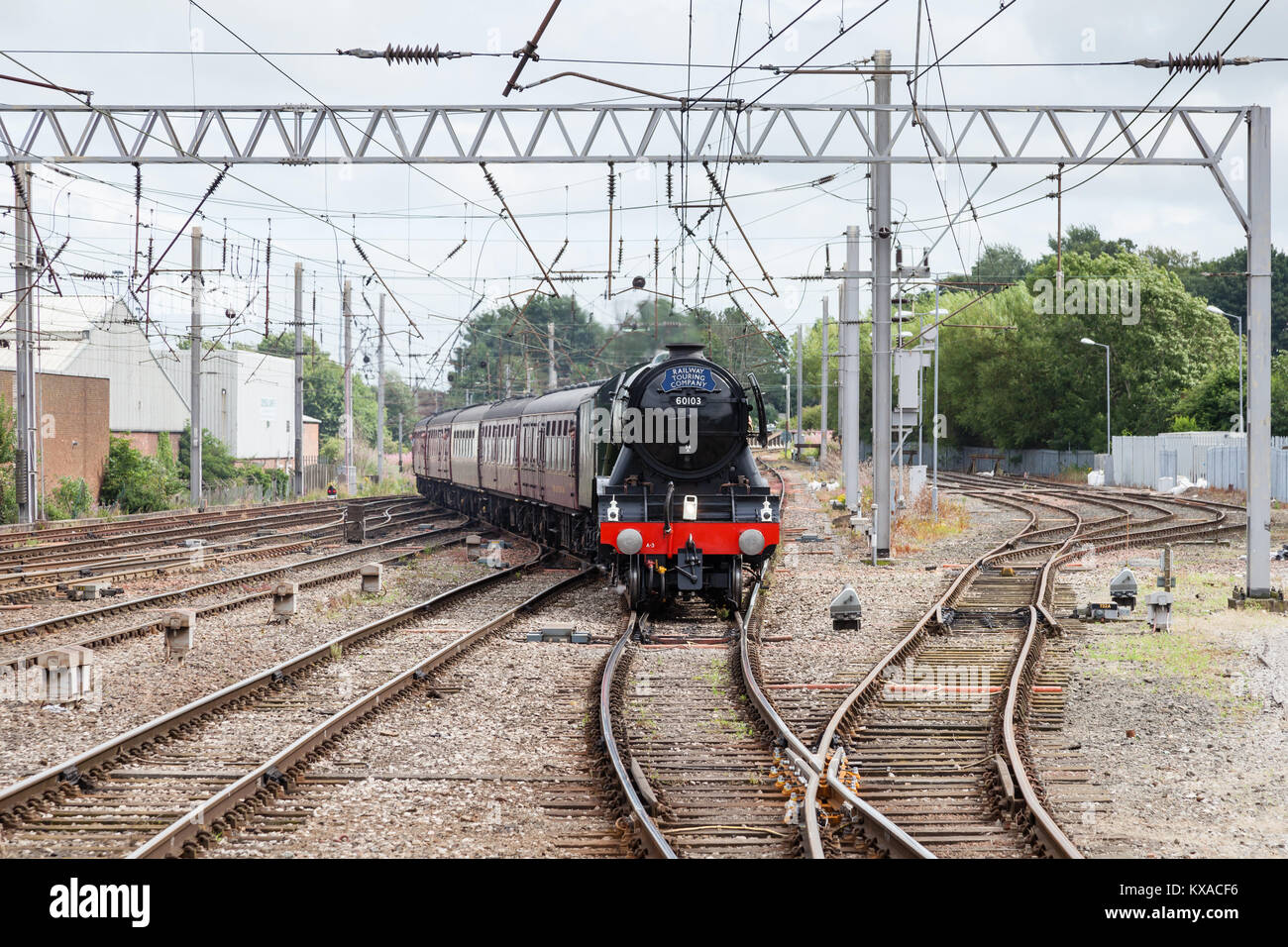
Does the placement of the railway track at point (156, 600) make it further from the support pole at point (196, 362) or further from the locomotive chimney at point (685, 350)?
the support pole at point (196, 362)

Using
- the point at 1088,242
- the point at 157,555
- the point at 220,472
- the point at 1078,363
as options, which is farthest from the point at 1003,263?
the point at 157,555

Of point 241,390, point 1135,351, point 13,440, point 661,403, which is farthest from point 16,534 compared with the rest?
point 1135,351

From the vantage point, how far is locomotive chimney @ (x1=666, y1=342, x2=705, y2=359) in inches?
690

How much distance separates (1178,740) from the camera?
9.58 metres

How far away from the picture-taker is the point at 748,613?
16125mm

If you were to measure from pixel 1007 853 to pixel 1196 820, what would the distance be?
4.93 feet

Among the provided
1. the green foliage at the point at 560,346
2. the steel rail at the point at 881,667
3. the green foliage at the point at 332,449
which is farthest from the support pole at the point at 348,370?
the steel rail at the point at 881,667

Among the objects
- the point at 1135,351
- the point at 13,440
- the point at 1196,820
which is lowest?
the point at 1196,820

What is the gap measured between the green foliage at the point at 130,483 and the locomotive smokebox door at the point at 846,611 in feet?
95.1

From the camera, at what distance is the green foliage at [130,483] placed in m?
39.5

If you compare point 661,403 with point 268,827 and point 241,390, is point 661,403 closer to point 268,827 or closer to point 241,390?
point 268,827
